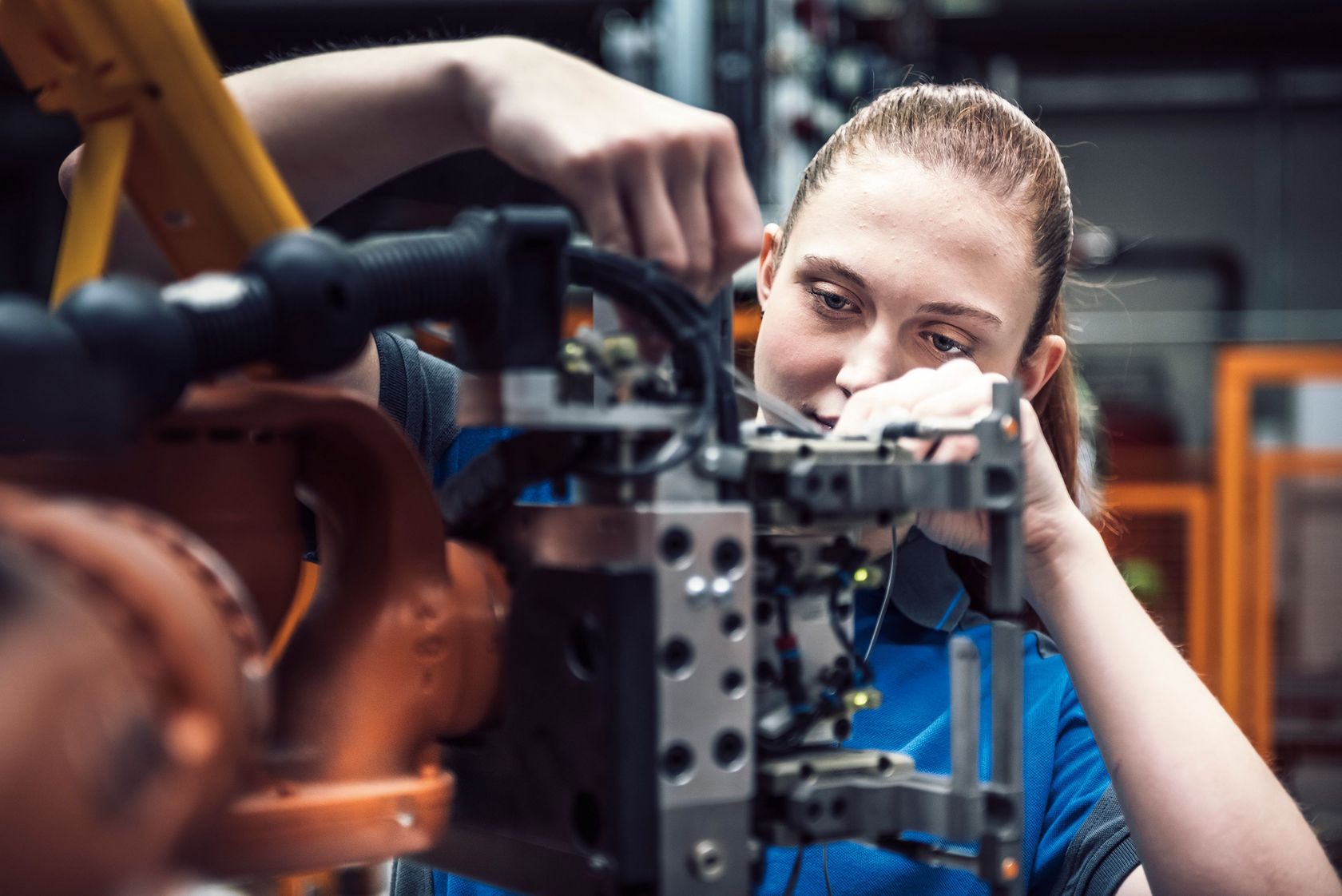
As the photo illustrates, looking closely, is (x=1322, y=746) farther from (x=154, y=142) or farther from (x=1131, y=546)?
(x=154, y=142)

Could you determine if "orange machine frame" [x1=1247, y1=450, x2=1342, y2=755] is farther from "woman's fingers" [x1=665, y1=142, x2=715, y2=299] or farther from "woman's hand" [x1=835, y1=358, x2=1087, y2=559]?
"woman's fingers" [x1=665, y1=142, x2=715, y2=299]

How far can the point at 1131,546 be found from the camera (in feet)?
13.9

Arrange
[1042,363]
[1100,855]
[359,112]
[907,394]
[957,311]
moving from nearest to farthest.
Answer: [359,112] < [907,394] < [1100,855] < [957,311] < [1042,363]

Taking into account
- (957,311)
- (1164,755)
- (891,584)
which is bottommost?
(1164,755)

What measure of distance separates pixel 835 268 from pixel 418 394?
0.38 meters

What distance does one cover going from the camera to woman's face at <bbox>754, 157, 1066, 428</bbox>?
1182 mm

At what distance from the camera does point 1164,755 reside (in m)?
0.97

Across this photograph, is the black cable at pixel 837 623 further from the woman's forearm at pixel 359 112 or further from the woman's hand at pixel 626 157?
the woman's forearm at pixel 359 112

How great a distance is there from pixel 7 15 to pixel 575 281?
0.30 m

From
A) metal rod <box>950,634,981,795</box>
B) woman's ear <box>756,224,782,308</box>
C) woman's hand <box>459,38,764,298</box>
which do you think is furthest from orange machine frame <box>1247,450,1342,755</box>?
woman's hand <box>459,38,764,298</box>

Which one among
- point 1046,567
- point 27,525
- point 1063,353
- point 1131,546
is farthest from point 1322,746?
point 27,525

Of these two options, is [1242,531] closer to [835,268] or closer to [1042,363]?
[1042,363]

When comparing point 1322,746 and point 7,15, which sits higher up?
point 7,15

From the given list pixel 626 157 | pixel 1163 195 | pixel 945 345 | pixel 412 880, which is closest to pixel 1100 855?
pixel 945 345
